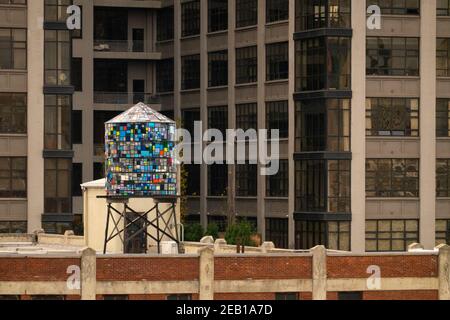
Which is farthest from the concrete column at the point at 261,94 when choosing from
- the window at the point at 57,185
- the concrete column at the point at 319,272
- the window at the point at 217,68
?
the concrete column at the point at 319,272

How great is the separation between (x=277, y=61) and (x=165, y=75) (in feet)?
64.0

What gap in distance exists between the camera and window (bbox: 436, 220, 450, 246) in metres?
115

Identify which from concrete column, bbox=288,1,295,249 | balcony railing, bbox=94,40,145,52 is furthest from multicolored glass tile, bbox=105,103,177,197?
balcony railing, bbox=94,40,145,52

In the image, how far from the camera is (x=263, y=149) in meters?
119

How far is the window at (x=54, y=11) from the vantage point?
4358 inches

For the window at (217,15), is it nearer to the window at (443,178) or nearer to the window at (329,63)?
the window at (329,63)

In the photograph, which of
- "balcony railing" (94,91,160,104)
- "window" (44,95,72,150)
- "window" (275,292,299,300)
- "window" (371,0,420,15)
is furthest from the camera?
"balcony railing" (94,91,160,104)

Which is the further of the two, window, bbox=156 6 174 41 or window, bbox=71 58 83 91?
window, bbox=71 58 83 91

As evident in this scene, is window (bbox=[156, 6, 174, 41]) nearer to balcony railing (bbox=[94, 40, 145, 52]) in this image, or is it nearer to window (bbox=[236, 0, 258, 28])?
balcony railing (bbox=[94, 40, 145, 52])

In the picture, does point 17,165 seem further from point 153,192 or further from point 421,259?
point 421,259

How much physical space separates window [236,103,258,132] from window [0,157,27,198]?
1703 cm

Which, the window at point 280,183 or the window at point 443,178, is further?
the window at point 280,183

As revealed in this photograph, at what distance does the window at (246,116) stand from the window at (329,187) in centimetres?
843

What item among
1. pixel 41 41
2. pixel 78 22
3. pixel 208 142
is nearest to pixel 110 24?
pixel 78 22
